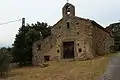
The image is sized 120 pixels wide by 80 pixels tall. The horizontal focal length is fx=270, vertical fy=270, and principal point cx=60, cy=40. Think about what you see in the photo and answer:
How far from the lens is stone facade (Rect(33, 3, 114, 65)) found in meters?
44.1

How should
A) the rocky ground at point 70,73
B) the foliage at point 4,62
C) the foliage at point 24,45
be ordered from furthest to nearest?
the foliage at point 24,45 < the foliage at point 4,62 < the rocky ground at point 70,73

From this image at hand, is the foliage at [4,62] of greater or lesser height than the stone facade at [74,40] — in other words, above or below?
below

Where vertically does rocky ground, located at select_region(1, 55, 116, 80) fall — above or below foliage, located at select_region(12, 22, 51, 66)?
below

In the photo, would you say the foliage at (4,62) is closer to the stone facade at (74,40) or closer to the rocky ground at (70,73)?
the rocky ground at (70,73)

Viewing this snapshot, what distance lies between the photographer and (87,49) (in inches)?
1727

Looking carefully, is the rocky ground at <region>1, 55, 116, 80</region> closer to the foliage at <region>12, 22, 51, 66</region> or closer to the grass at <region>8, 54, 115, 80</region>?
the grass at <region>8, 54, 115, 80</region>

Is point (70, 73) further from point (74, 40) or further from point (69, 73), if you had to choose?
point (74, 40)

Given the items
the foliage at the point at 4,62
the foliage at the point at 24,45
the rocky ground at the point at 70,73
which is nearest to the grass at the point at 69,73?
the rocky ground at the point at 70,73

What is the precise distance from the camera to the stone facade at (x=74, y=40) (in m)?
44.1

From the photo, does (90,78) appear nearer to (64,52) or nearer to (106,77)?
(106,77)

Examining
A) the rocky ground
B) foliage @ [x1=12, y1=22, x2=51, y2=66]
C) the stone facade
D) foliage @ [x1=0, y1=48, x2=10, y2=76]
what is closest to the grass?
the rocky ground

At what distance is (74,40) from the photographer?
147 ft

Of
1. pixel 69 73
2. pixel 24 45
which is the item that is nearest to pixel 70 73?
pixel 69 73

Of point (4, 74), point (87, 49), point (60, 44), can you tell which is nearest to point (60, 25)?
point (60, 44)
